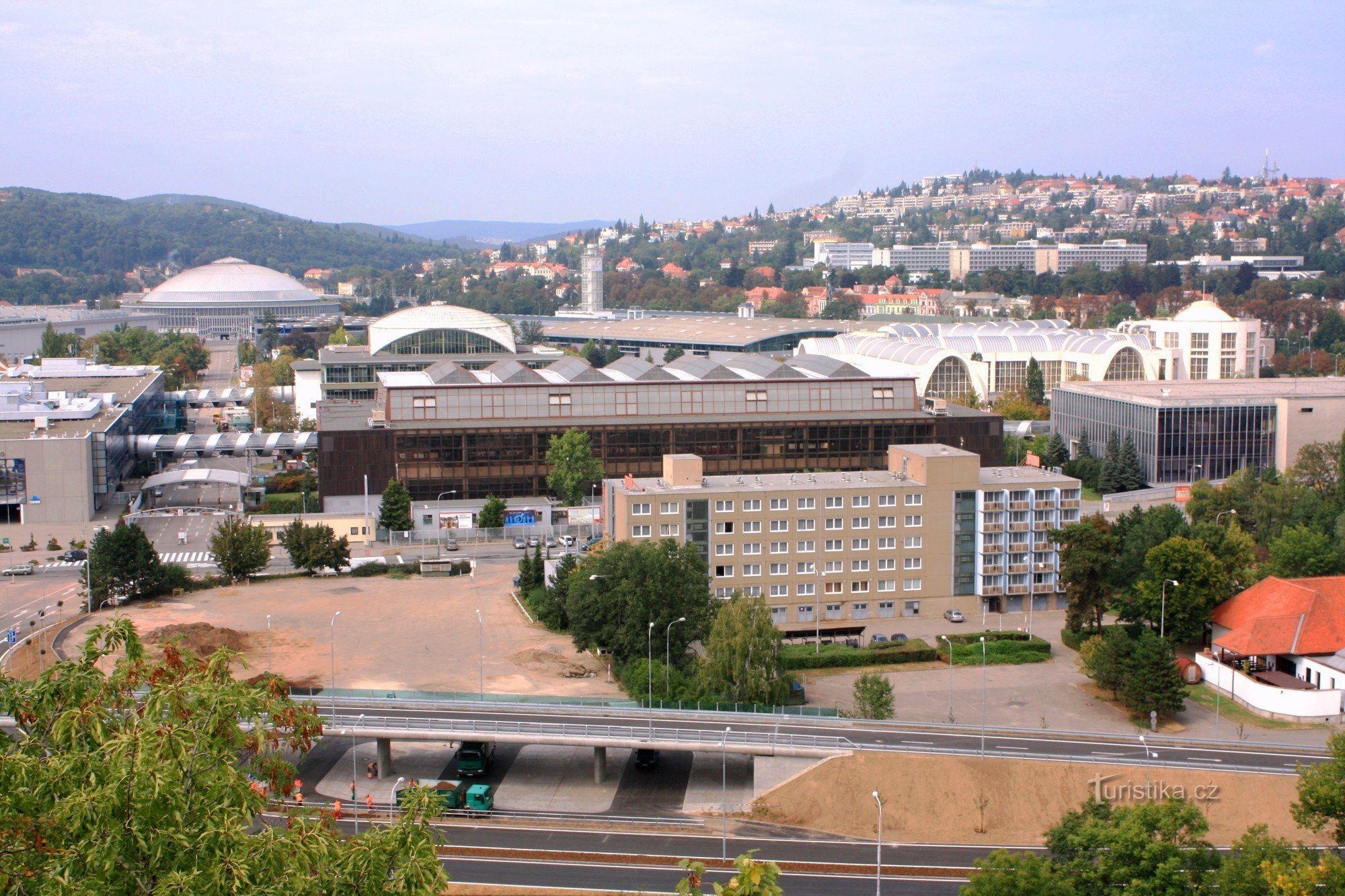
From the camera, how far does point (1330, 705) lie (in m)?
32.3

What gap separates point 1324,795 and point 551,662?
19284 millimetres

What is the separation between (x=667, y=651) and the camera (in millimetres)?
33344

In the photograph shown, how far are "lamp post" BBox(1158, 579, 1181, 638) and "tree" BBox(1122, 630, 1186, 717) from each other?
12.1ft

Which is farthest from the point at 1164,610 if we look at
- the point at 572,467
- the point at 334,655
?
the point at 572,467

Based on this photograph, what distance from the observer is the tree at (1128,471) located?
5797 centimetres

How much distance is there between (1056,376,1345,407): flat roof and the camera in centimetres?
5956

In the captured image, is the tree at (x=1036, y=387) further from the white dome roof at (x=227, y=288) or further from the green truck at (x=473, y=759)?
the white dome roof at (x=227, y=288)

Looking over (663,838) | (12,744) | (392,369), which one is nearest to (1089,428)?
(392,369)

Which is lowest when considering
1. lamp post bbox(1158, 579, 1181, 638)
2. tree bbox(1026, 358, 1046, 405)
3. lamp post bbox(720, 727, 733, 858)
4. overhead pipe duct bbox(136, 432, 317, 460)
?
lamp post bbox(720, 727, 733, 858)

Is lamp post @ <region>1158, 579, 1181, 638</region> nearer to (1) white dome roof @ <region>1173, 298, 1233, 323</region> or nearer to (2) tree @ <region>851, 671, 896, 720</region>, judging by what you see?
(2) tree @ <region>851, 671, 896, 720</region>

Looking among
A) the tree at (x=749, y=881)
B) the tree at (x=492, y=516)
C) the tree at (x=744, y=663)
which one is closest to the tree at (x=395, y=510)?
the tree at (x=492, y=516)

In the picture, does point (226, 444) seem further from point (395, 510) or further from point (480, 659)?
point (480, 659)

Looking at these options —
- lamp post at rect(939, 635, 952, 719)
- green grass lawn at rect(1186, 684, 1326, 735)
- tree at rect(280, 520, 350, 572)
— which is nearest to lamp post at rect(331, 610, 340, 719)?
tree at rect(280, 520, 350, 572)

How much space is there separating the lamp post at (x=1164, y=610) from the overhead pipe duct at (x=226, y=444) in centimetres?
4202
